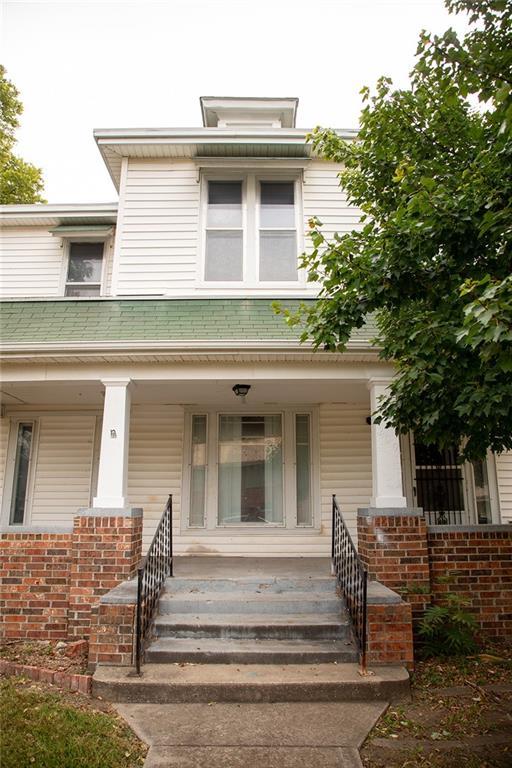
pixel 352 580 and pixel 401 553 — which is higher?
pixel 401 553

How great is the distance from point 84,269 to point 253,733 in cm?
777

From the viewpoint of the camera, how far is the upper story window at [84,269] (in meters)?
8.81

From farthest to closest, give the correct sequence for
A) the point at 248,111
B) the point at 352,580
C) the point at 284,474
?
the point at 248,111, the point at 284,474, the point at 352,580

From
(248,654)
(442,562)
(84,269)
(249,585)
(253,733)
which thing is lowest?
(253,733)

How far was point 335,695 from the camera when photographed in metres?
4.18

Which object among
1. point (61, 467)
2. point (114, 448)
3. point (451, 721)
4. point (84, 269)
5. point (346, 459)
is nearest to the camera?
point (451, 721)

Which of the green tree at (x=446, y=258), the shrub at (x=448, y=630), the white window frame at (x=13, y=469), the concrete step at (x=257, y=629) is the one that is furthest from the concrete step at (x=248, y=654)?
the white window frame at (x=13, y=469)

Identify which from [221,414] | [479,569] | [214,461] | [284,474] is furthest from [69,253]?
[479,569]

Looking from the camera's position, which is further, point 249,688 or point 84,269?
point 84,269

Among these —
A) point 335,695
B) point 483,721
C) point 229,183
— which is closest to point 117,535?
point 335,695

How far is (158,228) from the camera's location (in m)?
8.05

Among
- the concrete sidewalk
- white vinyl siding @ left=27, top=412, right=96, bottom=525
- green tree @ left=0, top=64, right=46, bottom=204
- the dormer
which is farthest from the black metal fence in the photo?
green tree @ left=0, top=64, right=46, bottom=204

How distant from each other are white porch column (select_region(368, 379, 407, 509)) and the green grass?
3.50m

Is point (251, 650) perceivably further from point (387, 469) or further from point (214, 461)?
point (214, 461)
